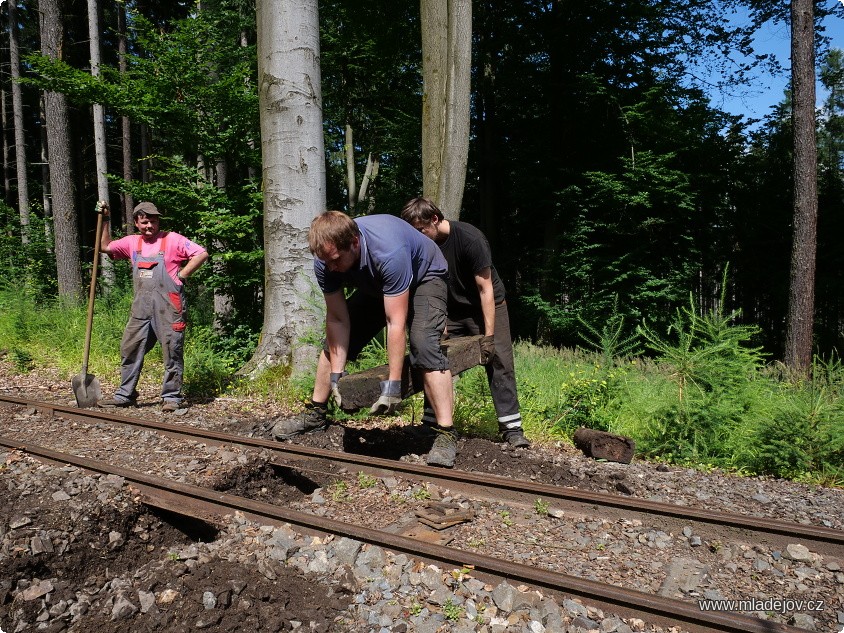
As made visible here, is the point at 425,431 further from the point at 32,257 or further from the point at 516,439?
the point at 32,257

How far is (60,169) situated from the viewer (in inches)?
645

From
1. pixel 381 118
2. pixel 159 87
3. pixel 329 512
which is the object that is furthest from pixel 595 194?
pixel 329 512

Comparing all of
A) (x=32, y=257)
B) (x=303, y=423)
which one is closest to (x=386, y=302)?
(x=303, y=423)

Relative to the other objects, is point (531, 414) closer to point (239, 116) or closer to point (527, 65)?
point (239, 116)

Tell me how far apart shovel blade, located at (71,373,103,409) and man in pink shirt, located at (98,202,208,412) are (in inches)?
4.5

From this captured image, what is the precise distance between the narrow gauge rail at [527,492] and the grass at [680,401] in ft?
5.56

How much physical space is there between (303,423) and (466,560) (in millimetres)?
2858

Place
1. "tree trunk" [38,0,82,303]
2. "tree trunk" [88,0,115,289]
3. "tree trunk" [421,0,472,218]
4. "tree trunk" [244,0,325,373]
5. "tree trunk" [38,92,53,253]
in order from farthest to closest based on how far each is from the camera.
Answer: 1. "tree trunk" [38,92,53,253]
2. "tree trunk" [88,0,115,289]
3. "tree trunk" [38,0,82,303]
4. "tree trunk" [244,0,325,373]
5. "tree trunk" [421,0,472,218]

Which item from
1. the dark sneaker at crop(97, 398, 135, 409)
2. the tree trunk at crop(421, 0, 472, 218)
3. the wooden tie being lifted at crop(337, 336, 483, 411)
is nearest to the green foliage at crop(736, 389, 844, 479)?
the wooden tie being lifted at crop(337, 336, 483, 411)

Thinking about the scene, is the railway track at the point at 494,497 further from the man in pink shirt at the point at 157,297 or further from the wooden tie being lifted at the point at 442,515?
the man in pink shirt at the point at 157,297

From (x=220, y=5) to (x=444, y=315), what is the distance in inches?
824

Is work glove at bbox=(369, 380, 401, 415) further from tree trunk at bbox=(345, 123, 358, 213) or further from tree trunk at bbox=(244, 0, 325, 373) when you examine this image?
tree trunk at bbox=(345, 123, 358, 213)

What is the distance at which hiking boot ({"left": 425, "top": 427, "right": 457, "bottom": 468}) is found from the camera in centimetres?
488

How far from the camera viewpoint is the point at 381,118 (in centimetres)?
2180
